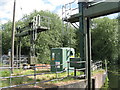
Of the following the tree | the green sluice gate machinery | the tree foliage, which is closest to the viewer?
the green sluice gate machinery

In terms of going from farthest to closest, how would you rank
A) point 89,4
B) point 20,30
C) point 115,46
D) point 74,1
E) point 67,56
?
point 115,46
point 20,30
point 67,56
point 74,1
point 89,4

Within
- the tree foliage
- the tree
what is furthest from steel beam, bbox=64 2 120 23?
the tree

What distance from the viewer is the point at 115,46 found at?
75.6 feet

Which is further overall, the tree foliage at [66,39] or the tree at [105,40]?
the tree at [105,40]

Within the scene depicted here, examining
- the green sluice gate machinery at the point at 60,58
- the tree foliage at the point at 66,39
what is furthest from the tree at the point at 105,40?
the green sluice gate machinery at the point at 60,58

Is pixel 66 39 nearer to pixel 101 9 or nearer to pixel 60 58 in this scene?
pixel 60 58

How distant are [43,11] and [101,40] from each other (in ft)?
40.8

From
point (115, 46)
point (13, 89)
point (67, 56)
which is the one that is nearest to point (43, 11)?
point (115, 46)

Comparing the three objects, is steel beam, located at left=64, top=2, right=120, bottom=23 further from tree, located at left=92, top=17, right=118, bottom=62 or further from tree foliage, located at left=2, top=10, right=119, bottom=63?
tree, located at left=92, top=17, right=118, bottom=62

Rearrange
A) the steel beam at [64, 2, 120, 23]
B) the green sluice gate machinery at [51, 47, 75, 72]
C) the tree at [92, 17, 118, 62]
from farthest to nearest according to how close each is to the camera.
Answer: the tree at [92, 17, 118, 62], the green sluice gate machinery at [51, 47, 75, 72], the steel beam at [64, 2, 120, 23]

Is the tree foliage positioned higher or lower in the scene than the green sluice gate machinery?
higher

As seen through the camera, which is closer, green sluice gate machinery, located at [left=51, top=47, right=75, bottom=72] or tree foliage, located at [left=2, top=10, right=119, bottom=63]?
green sluice gate machinery, located at [left=51, top=47, right=75, bottom=72]

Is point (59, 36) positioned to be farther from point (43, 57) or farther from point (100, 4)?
point (100, 4)

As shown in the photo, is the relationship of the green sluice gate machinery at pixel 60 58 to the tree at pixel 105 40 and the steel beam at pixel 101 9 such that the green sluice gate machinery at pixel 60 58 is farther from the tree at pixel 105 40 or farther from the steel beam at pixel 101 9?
the tree at pixel 105 40
